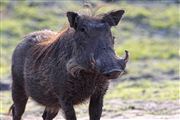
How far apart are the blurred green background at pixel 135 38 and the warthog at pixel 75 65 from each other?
240 inches

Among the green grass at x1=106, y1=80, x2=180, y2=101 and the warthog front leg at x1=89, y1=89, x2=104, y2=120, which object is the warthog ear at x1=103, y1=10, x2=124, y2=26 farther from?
the green grass at x1=106, y1=80, x2=180, y2=101

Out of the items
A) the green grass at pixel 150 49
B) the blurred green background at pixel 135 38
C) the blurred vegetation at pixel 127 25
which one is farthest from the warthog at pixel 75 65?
the green grass at pixel 150 49

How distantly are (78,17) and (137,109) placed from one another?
6967mm

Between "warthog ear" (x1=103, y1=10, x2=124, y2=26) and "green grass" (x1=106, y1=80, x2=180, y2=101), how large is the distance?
8.57 m

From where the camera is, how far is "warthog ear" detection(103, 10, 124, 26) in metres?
9.26

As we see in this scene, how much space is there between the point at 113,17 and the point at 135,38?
1053 inches

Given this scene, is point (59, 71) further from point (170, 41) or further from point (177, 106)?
point (170, 41)

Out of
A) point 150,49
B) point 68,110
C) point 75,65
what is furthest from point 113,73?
point 150,49

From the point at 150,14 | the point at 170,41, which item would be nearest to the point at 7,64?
the point at 170,41

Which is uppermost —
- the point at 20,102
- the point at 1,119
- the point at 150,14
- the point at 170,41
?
the point at 20,102

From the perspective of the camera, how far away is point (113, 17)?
934 cm

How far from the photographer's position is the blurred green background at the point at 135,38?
20.7m

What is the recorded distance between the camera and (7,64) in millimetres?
28547

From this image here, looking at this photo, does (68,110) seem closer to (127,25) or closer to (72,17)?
(72,17)
